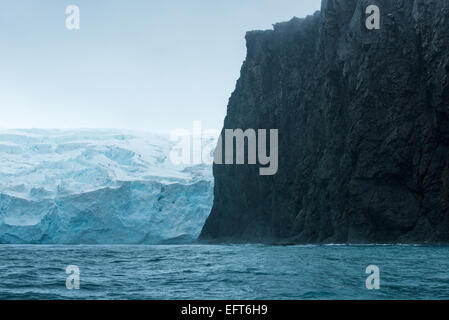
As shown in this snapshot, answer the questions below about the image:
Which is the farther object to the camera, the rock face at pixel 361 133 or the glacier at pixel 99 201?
the glacier at pixel 99 201

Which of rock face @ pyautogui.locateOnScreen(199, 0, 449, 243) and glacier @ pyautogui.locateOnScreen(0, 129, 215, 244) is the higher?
rock face @ pyautogui.locateOnScreen(199, 0, 449, 243)

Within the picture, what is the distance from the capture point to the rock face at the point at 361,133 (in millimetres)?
64000

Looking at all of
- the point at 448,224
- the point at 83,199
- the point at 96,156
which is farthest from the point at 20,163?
the point at 448,224

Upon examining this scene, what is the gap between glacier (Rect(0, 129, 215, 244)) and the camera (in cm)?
12431

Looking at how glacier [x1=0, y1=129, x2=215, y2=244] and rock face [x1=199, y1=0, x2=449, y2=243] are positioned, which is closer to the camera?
Answer: rock face [x1=199, y1=0, x2=449, y2=243]

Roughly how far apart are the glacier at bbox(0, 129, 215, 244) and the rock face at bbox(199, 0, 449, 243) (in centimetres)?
3396

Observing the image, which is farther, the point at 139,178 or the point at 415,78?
the point at 139,178

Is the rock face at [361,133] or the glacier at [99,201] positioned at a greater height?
the rock face at [361,133]

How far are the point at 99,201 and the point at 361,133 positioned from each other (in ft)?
233

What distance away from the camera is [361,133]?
235ft

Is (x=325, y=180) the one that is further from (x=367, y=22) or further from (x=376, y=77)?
(x=367, y=22)

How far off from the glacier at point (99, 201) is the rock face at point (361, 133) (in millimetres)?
33955

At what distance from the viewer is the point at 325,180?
77438 mm

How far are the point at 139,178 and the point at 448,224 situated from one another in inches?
3525
